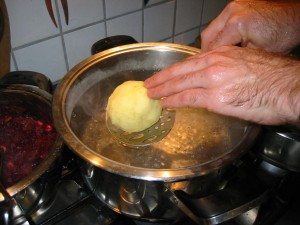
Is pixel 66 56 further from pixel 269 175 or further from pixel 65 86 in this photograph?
pixel 269 175

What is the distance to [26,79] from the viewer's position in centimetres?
67

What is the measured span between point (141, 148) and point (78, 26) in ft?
1.25

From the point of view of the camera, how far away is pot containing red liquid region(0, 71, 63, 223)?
0.51 metres

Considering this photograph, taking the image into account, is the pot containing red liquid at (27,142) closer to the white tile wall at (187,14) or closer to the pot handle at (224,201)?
the pot handle at (224,201)

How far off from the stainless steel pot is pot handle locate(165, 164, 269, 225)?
2cm

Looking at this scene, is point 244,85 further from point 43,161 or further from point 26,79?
point 26,79

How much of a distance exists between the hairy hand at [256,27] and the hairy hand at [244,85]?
116 mm

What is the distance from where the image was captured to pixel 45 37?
0.75 meters

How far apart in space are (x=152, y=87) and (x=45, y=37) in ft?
1.17

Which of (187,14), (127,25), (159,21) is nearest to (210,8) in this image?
(187,14)

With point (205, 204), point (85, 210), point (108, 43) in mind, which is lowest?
point (85, 210)

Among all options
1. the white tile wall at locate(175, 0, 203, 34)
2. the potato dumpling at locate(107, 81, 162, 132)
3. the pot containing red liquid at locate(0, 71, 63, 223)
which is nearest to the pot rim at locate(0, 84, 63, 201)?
the pot containing red liquid at locate(0, 71, 63, 223)

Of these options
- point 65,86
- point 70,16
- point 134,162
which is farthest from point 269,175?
point 70,16

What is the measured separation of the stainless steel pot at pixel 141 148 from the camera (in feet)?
1.49
